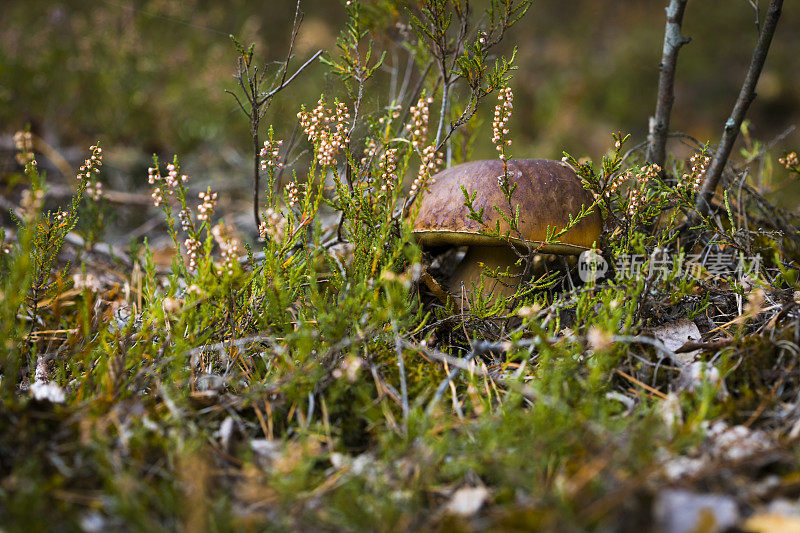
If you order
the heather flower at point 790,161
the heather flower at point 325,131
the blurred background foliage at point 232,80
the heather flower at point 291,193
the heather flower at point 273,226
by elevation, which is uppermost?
the blurred background foliage at point 232,80

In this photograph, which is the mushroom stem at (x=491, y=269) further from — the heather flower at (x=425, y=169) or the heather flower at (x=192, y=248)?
the heather flower at (x=192, y=248)

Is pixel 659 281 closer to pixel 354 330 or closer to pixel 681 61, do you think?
pixel 354 330

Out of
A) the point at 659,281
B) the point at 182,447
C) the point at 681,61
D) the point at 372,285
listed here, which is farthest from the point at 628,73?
the point at 182,447

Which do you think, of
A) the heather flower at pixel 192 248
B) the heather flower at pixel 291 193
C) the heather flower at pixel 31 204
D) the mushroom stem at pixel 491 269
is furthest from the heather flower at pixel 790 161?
the heather flower at pixel 31 204

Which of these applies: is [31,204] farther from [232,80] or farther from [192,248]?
[232,80]

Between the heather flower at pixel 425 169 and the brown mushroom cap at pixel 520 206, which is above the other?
the heather flower at pixel 425 169

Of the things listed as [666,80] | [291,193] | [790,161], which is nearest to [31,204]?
[291,193]

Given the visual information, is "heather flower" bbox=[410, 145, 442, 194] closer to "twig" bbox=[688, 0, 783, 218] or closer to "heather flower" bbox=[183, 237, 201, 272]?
"heather flower" bbox=[183, 237, 201, 272]
